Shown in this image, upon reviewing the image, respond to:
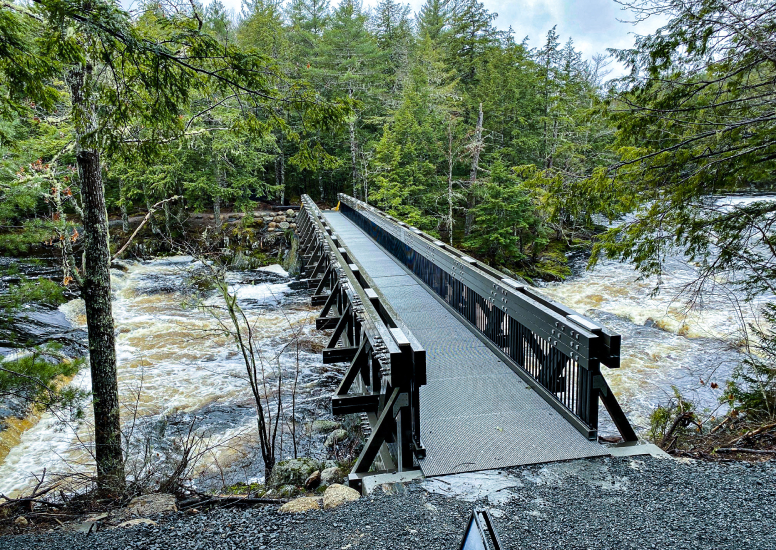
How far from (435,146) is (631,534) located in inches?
1091

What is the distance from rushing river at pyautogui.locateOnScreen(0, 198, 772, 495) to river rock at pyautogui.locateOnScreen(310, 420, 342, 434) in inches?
13.3

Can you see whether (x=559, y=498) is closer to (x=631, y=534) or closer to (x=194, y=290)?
(x=631, y=534)

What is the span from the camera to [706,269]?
651cm

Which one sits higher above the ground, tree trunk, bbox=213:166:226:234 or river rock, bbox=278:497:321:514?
tree trunk, bbox=213:166:226:234

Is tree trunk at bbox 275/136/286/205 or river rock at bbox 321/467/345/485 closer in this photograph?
river rock at bbox 321/467/345/485

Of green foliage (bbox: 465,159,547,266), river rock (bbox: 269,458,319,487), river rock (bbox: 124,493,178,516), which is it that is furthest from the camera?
green foliage (bbox: 465,159,547,266)

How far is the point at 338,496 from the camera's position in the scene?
12.3ft

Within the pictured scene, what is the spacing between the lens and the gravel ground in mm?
2977

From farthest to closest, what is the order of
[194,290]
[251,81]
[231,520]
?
1. [194,290]
2. [251,81]
3. [231,520]

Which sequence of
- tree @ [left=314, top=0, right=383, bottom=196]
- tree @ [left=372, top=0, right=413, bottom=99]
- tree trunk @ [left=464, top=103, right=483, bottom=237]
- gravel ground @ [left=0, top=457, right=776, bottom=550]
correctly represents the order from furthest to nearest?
tree @ [left=372, top=0, right=413, bottom=99], tree @ [left=314, top=0, right=383, bottom=196], tree trunk @ [left=464, top=103, right=483, bottom=237], gravel ground @ [left=0, top=457, right=776, bottom=550]

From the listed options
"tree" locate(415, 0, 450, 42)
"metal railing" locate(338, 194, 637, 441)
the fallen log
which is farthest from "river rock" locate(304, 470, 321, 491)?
"tree" locate(415, 0, 450, 42)

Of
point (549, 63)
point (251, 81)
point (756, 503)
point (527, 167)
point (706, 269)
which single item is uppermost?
point (549, 63)

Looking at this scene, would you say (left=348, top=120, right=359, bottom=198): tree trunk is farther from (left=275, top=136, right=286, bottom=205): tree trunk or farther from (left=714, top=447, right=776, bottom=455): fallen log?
(left=714, top=447, right=776, bottom=455): fallen log

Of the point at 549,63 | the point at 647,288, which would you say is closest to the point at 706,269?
the point at 647,288
